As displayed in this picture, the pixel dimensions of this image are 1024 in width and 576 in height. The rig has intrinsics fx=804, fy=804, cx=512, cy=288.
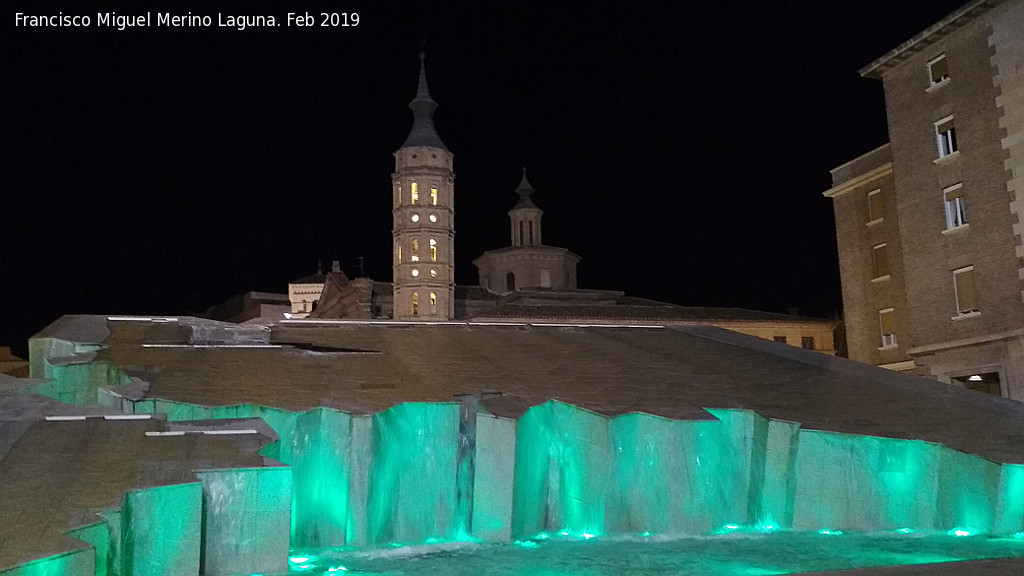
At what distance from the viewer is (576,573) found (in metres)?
7.54

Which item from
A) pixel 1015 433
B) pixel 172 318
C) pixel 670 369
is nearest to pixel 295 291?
pixel 172 318

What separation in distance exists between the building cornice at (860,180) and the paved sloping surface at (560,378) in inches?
546

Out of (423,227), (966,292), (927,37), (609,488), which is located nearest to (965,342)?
(966,292)

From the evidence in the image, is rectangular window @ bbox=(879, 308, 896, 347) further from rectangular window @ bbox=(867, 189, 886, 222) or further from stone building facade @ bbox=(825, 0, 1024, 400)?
rectangular window @ bbox=(867, 189, 886, 222)

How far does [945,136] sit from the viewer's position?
72.0ft

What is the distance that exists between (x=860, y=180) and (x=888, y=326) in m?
5.09

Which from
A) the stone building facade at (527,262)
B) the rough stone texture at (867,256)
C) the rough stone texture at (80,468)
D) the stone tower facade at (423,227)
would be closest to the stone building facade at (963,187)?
the rough stone texture at (867,256)

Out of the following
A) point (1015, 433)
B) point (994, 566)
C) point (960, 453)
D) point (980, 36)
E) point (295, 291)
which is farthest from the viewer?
point (295, 291)

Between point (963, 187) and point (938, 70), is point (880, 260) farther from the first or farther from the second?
point (938, 70)

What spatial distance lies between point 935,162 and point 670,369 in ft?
45.8

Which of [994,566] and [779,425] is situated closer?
[994,566]

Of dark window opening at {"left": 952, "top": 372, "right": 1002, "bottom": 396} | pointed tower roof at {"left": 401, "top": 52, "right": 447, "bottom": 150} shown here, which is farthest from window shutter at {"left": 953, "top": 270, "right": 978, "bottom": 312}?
pointed tower roof at {"left": 401, "top": 52, "right": 447, "bottom": 150}

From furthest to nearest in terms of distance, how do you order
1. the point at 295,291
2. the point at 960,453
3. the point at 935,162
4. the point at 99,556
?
the point at 295,291
the point at 935,162
the point at 960,453
the point at 99,556

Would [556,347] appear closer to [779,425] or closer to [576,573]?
[779,425]
